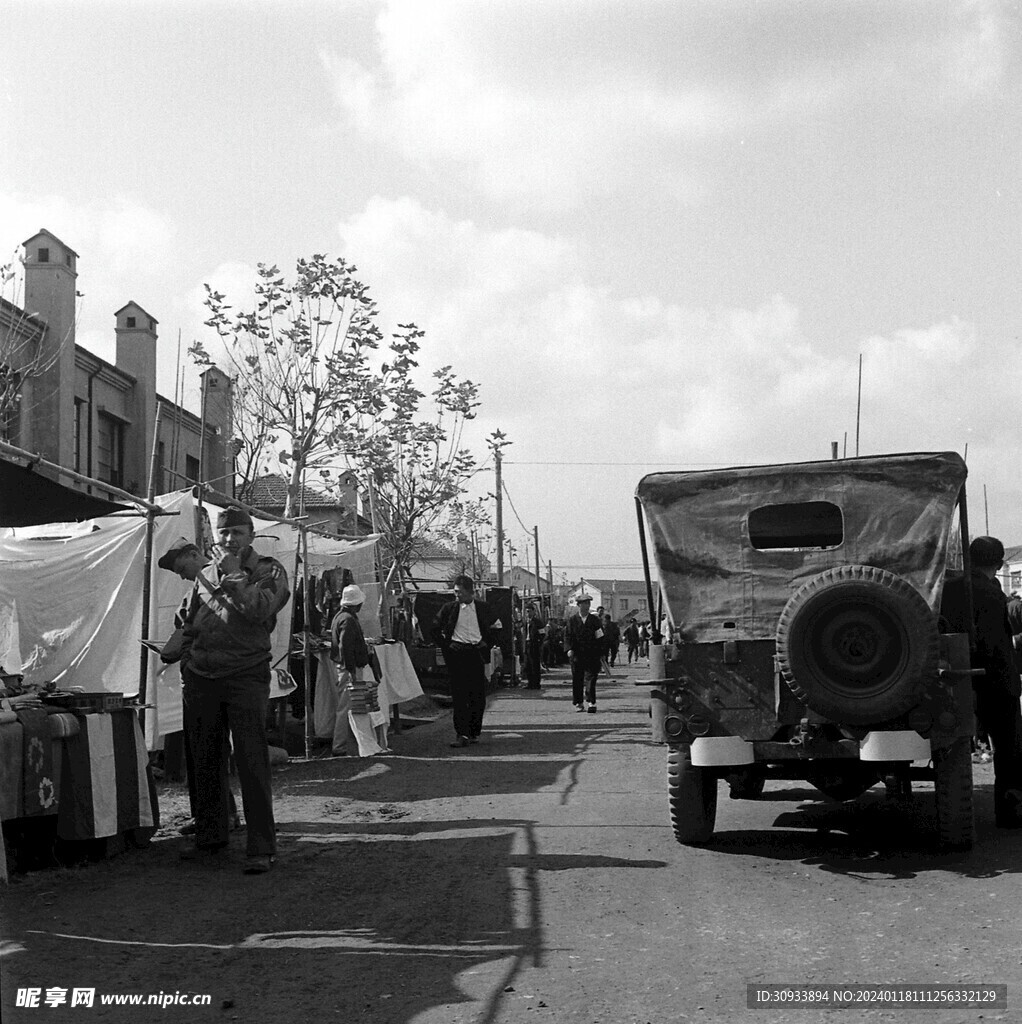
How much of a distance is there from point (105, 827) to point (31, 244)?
21366 millimetres

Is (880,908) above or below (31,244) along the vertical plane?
below

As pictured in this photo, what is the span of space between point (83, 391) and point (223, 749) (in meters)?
22.2

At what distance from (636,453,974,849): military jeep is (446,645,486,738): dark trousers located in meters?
6.90

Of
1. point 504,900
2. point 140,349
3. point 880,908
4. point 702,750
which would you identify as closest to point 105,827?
point 504,900

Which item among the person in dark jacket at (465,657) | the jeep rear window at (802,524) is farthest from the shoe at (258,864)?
the person in dark jacket at (465,657)

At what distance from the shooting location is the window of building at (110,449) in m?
29.3

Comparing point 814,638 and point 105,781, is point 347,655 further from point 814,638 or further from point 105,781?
point 814,638

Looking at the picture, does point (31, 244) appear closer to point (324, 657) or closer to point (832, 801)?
point (324, 657)

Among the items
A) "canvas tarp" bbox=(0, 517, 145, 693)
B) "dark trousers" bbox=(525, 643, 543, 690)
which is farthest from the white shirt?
"dark trousers" bbox=(525, 643, 543, 690)

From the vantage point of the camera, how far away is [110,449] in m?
30.2

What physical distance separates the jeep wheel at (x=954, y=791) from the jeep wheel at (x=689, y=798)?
1.30m

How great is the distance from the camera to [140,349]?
104ft

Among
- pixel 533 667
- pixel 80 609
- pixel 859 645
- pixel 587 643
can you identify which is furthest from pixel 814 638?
pixel 533 667

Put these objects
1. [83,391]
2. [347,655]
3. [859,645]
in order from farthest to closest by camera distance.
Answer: [83,391] → [347,655] → [859,645]
